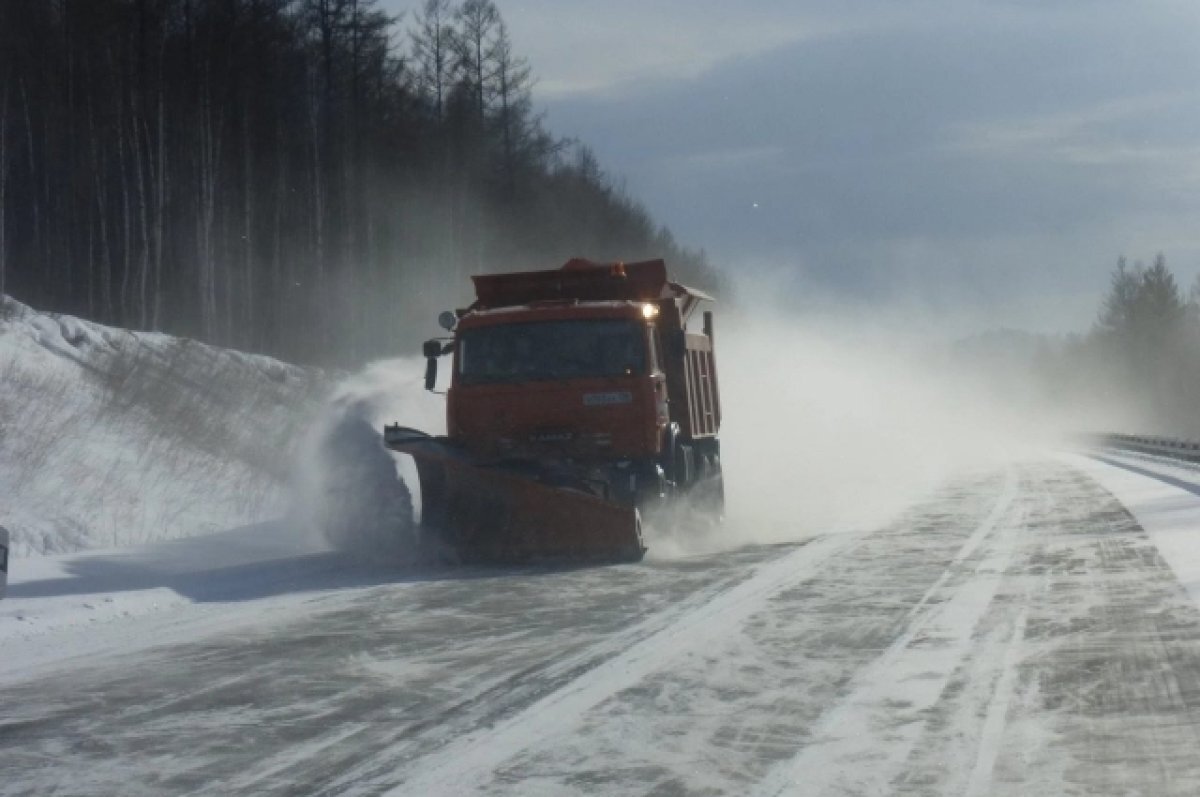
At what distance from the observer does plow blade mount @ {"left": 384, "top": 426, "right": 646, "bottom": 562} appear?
48.9ft

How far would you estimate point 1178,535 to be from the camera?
1611 cm

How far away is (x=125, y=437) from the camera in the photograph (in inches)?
856

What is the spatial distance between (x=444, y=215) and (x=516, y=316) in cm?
4309

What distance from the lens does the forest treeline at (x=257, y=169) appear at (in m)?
41.3

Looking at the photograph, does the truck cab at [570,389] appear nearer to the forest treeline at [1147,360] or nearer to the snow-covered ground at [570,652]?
the snow-covered ground at [570,652]

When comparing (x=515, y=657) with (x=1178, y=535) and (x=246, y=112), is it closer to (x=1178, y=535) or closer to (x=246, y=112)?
(x=1178, y=535)

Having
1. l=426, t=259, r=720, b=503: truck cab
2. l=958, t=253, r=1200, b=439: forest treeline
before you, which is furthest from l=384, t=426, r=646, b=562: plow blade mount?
l=958, t=253, r=1200, b=439: forest treeline

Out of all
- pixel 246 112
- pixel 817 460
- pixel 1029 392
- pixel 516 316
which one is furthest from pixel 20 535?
pixel 1029 392

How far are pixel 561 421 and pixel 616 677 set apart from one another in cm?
782

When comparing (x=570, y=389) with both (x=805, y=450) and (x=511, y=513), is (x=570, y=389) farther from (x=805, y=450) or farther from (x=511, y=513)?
(x=805, y=450)

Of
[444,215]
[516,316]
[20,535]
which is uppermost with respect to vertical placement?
[444,215]

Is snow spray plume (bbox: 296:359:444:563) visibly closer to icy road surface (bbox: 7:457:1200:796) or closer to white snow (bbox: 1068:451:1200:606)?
icy road surface (bbox: 7:457:1200:796)

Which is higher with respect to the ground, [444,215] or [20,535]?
[444,215]

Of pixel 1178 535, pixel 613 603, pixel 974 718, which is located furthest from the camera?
pixel 1178 535
